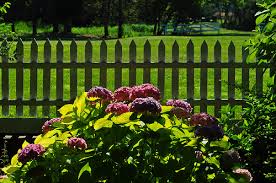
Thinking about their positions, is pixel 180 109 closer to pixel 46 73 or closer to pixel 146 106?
pixel 146 106

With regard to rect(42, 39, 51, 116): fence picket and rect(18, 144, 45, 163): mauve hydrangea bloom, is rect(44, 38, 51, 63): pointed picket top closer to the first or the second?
rect(42, 39, 51, 116): fence picket

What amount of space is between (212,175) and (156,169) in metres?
0.41

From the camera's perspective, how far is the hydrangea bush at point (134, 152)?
3084 millimetres

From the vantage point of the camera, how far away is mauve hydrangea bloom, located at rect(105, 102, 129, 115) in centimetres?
330

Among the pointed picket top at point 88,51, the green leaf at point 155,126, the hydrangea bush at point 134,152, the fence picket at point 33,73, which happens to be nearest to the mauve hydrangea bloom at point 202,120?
the hydrangea bush at point 134,152

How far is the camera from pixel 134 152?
10.2 feet

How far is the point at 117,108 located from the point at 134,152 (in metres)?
0.30

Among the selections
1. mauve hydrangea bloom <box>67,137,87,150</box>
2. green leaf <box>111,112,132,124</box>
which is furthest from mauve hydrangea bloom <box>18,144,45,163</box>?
green leaf <box>111,112,132,124</box>

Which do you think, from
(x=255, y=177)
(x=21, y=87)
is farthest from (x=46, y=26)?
(x=255, y=177)

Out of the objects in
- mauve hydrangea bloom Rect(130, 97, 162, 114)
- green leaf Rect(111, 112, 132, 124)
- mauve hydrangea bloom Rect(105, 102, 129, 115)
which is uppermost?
mauve hydrangea bloom Rect(130, 97, 162, 114)

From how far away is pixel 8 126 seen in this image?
9.32 m

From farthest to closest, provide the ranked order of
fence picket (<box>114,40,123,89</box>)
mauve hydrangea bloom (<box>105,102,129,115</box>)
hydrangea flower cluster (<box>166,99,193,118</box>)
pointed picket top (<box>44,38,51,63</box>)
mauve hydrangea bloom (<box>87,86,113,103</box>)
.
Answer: pointed picket top (<box>44,38,51,63</box>) < fence picket (<box>114,40,123,89</box>) < mauve hydrangea bloom (<box>87,86,113,103</box>) < hydrangea flower cluster (<box>166,99,193,118</box>) < mauve hydrangea bloom (<box>105,102,129,115</box>)

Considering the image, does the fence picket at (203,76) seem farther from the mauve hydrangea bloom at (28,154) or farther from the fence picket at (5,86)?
the mauve hydrangea bloom at (28,154)

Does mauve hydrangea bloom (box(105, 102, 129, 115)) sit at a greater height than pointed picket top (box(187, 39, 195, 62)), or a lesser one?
lesser
